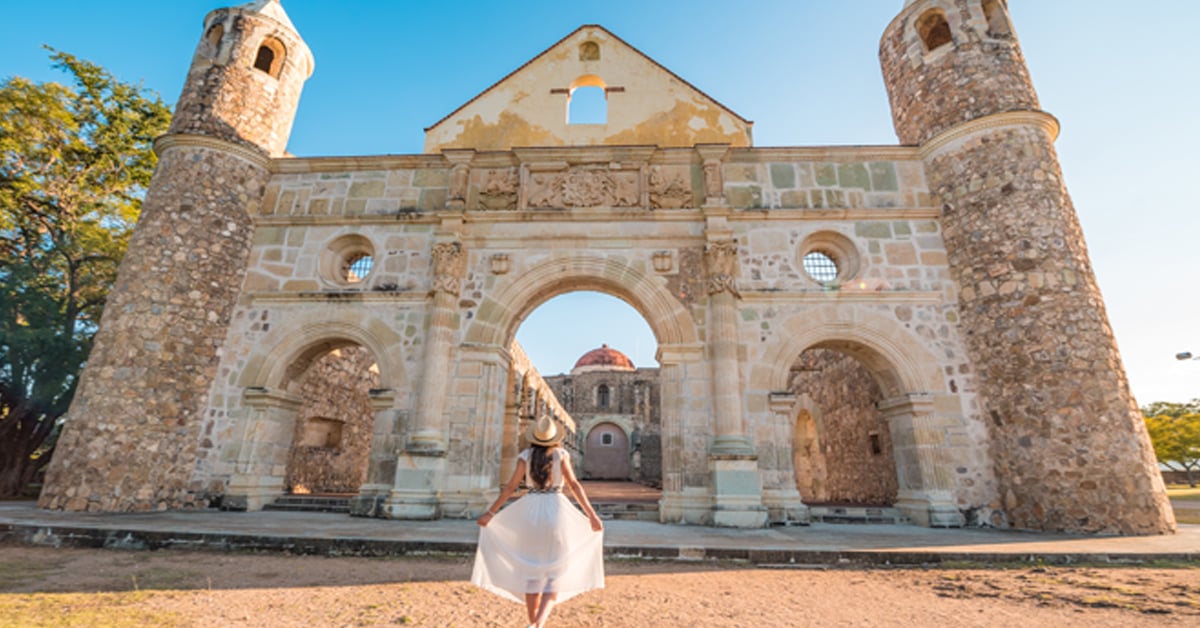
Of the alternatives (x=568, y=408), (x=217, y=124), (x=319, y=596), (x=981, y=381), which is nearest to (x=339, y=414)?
(x=217, y=124)

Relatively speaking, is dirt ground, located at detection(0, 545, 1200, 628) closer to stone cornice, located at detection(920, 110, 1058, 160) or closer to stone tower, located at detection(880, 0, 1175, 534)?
stone tower, located at detection(880, 0, 1175, 534)

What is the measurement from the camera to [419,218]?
34.3 ft

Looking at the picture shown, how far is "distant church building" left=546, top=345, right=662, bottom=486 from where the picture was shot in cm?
3222

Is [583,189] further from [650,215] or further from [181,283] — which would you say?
[181,283]

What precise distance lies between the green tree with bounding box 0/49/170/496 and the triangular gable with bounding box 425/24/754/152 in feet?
29.9

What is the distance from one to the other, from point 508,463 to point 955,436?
975 cm

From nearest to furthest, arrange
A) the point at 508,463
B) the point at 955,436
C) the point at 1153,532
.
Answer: the point at 1153,532, the point at 955,436, the point at 508,463

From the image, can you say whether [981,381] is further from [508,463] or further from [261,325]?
[261,325]

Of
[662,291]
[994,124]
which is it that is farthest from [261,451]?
[994,124]

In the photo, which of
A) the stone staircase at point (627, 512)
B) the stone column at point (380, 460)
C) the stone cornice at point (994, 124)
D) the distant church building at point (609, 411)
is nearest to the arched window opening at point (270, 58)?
the stone column at point (380, 460)

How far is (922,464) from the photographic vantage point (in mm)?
8609

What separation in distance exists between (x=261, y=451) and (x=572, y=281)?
261 inches

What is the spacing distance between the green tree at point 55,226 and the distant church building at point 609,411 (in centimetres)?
2371

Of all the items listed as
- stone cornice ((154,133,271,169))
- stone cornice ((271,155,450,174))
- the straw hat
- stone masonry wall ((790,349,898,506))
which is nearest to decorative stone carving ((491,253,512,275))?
stone cornice ((271,155,450,174))
